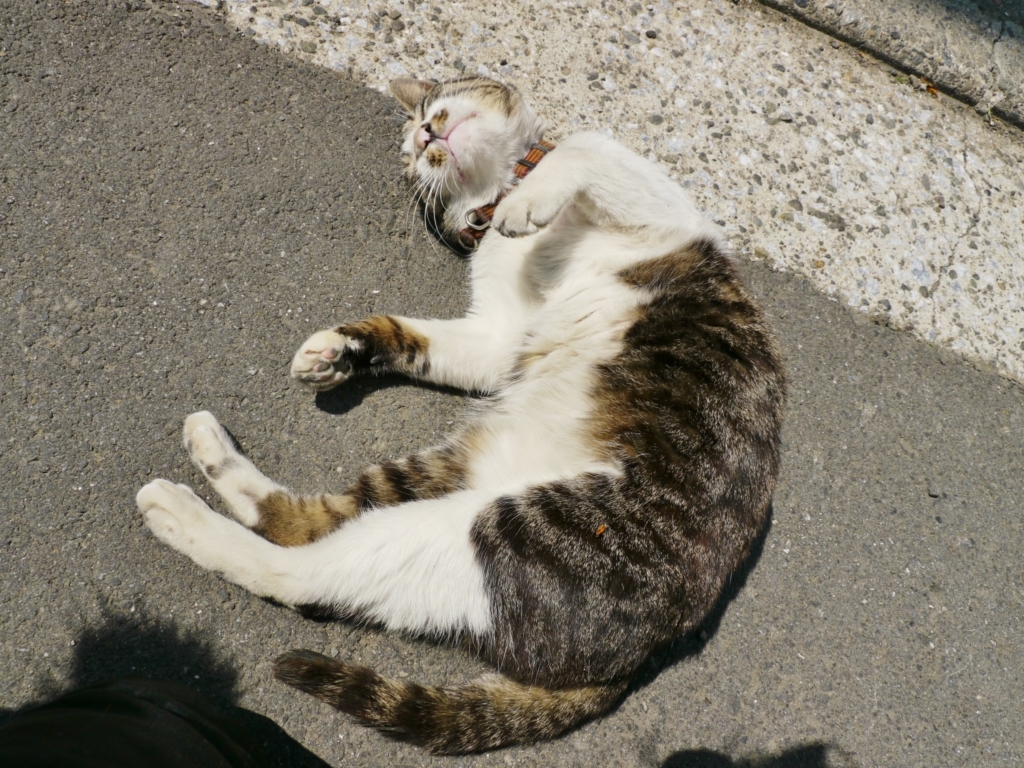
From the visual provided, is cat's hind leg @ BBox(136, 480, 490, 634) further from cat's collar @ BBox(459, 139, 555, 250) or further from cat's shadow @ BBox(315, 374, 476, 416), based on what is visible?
cat's collar @ BBox(459, 139, 555, 250)

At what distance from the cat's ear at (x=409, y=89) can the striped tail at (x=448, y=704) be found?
207 cm

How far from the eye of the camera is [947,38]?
3459mm

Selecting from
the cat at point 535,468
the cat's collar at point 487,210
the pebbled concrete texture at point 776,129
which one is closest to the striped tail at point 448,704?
the cat at point 535,468

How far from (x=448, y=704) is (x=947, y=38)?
13.3 ft

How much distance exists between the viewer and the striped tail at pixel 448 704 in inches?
71.7

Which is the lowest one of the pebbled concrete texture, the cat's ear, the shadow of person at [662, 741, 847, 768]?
the shadow of person at [662, 741, 847, 768]

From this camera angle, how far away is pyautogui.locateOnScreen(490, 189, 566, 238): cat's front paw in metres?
2.19

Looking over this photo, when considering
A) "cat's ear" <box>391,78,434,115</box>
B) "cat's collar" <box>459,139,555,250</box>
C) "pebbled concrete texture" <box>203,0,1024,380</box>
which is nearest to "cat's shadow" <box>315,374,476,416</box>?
"cat's collar" <box>459,139,555,250</box>

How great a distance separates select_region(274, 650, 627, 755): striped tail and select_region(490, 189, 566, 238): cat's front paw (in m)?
1.46

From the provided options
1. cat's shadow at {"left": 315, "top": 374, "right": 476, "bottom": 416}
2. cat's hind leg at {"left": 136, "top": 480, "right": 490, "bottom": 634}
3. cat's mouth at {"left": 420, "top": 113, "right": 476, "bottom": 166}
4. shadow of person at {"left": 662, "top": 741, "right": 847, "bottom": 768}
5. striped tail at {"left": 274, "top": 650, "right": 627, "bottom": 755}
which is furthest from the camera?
cat's mouth at {"left": 420, "top": 113, "right": 476, "bottom": 166}

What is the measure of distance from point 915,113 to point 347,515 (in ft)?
11.3

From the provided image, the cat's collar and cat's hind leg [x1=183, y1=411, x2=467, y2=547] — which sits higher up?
the cat's collar

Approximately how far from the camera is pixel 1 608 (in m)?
1.90

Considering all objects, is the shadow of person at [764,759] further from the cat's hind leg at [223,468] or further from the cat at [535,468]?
the cat's hind leg at [223,468]
